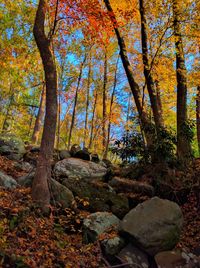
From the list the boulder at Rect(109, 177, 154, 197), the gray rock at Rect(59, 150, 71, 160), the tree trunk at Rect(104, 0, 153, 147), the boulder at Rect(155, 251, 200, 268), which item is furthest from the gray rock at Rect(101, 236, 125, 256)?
the gray rock at Rect(59, 150, 71, 160)

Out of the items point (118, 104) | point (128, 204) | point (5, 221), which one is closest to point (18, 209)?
point (5, 221)

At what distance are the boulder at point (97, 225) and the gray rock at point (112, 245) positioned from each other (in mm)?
317

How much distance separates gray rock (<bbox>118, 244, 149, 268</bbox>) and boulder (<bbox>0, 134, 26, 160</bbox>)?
6.34 metres

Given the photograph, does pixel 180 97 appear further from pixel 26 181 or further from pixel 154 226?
pixel 26 181

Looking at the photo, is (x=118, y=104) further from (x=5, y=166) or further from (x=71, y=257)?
(x=71, y=257)

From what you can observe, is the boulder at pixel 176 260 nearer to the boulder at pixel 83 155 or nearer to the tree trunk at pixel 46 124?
the tree trunk at pixel 46 124

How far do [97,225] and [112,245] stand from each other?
747 mm

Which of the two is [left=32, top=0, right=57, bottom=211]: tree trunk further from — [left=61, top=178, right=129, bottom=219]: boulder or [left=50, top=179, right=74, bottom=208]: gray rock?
[left=61, top=178, right=129, bottom=219]: boulder

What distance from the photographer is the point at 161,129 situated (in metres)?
10.1

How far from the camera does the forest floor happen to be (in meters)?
5.23

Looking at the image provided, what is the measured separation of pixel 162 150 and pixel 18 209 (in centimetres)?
522

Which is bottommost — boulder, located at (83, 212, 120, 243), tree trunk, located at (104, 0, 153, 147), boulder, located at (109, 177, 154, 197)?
boulder, located at (83, 212, 120, 243)

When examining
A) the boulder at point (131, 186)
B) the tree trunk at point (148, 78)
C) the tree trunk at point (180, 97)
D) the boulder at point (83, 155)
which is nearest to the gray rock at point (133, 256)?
the boulder at point (131, 186)

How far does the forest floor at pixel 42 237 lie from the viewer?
5230 millimetres
